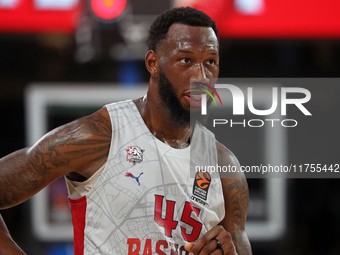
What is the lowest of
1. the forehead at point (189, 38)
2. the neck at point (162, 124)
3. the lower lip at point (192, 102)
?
the neck at point (162, 124)

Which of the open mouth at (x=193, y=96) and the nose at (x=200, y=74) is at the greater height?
the nose at (x=200, y=74)

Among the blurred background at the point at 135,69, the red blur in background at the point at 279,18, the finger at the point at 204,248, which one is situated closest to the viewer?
the finger at the point at 204,248

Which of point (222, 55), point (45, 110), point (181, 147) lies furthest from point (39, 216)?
point (181, 147)

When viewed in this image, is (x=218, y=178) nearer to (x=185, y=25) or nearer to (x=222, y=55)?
(x=185, y=25)

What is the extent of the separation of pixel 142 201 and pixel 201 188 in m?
0.27

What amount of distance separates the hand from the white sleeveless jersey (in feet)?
0.47

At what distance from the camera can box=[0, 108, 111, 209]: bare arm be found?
7.12 ft

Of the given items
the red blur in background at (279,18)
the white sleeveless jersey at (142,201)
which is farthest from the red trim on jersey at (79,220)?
the red blur in background at (279,18)

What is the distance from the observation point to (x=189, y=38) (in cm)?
233

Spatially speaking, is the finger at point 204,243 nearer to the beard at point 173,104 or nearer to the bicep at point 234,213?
the bicep at point 234,213

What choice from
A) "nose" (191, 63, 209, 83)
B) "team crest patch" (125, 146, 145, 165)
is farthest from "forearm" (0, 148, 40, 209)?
"nose" (191, 63, 209, 83)

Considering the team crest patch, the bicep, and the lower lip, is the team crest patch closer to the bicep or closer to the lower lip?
the lower lip

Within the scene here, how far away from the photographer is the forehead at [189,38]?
91.7 inches

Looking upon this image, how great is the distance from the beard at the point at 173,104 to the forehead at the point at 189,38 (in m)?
0.14
